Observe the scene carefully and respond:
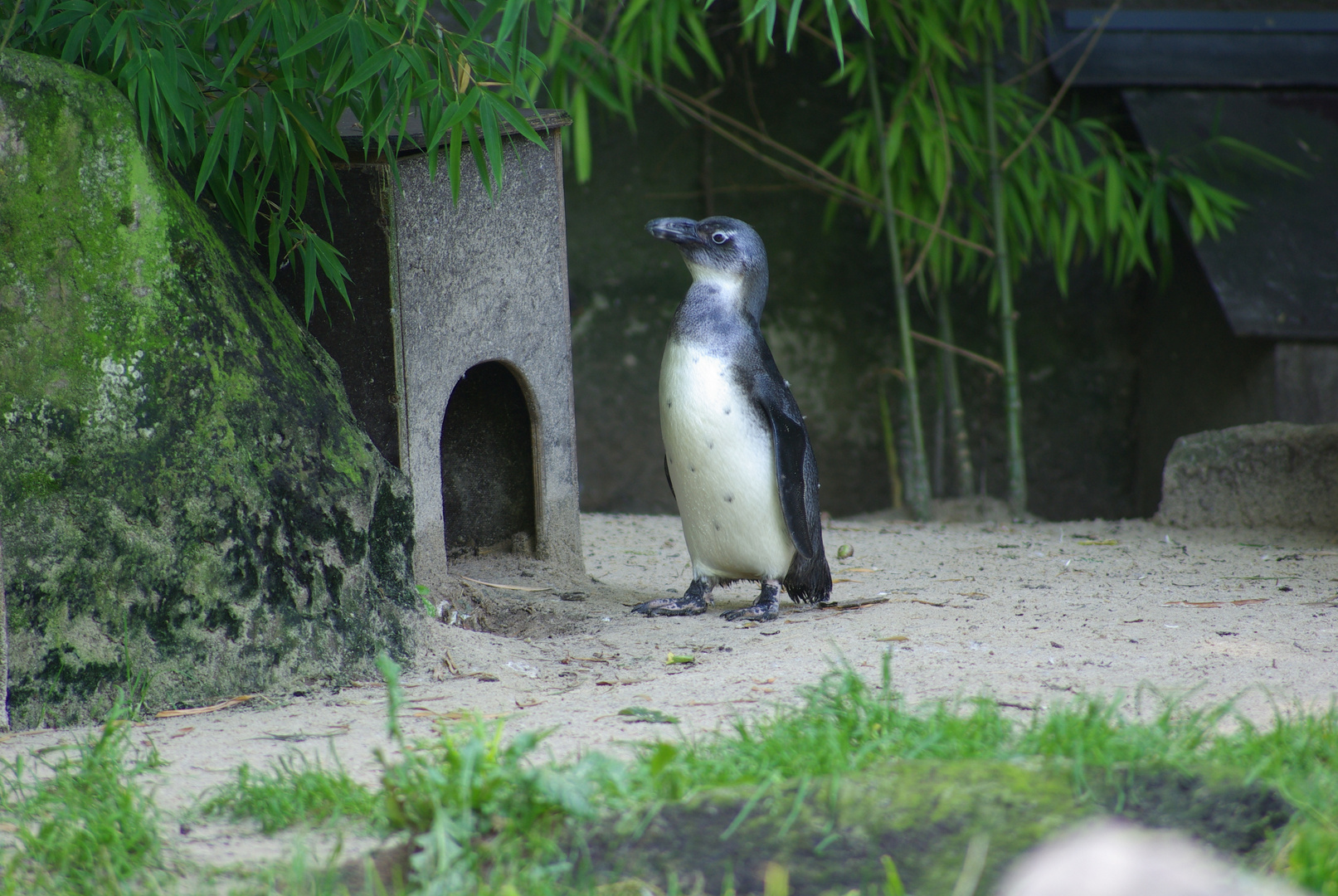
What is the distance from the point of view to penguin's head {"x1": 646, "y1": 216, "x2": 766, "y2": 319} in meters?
3.27

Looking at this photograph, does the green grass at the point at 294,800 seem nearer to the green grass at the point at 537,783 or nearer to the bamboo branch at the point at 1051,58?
the green grass at the point at 537,783

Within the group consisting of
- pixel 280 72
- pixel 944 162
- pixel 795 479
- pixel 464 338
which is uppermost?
pixel 944 162

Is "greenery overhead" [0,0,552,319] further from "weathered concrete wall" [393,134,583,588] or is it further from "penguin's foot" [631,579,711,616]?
"penguin's foot" [631,579,711,616]

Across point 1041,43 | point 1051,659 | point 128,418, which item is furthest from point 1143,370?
point 128,418

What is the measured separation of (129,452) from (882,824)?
1.62 meters

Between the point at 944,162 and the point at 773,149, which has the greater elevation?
the point at 773,149

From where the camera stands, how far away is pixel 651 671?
8.74 ft

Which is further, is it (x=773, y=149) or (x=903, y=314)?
(x=773, y=149)

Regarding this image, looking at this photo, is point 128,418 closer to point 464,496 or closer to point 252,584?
point 252,584

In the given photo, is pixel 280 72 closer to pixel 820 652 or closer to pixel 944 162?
pixel 820 652

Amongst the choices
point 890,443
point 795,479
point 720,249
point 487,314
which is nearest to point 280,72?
point 487,314

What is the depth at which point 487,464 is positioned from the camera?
13.4ft

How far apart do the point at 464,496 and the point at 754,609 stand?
3.94ft

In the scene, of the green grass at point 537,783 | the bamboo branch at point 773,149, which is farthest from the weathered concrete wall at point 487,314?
the bamboo branch at point 773,149
